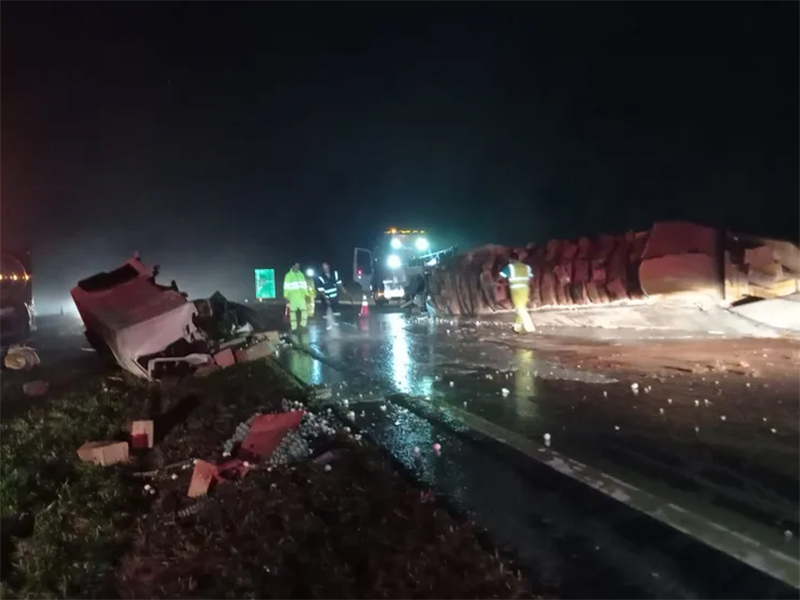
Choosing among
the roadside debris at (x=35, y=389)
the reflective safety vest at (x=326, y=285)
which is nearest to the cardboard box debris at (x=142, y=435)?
the roadside debris at (x=35, y=389)

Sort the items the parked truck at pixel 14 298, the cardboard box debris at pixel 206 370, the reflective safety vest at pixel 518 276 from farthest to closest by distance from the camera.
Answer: the parked truck at pixel 14 298
the reflective safety vest at pixel 518 276
the cardboard box debris at pixel 206 370

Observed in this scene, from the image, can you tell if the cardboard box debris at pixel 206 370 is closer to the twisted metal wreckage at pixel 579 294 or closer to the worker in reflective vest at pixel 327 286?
the twisted metal wreckage at pixel 579 294

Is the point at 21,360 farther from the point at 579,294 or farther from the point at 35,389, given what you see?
the point at 579,294

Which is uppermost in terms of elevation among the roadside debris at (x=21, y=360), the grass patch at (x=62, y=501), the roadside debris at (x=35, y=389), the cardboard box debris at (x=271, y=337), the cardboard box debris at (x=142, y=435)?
the cardboard box debris at (x=271, y=337)

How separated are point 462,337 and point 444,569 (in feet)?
33.7

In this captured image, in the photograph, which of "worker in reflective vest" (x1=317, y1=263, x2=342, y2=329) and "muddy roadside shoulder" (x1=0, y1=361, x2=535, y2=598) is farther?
"worker in reflective vest" (x1=317, y1=263, x2=342, y2=329)

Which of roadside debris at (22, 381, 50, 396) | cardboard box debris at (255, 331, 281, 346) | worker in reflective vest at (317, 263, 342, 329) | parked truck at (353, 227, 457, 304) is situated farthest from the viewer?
parked truck at (353, 227, 457, 304)

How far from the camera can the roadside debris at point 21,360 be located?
11.8m

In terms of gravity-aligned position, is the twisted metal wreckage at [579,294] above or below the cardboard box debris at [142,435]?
above

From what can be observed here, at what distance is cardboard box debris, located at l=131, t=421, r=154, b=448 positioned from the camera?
665 centimetres

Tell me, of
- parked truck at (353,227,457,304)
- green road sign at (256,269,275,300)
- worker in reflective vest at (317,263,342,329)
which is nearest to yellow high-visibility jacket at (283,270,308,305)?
worker in reflective vest at (317,263,342,329)

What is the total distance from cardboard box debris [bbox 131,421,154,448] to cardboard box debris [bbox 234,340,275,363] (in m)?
3.96

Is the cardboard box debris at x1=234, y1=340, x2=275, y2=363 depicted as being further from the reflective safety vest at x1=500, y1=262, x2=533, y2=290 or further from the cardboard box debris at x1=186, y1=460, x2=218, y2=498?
the cardboard box debris at x1=186, y1=460, x2=218, y2=498

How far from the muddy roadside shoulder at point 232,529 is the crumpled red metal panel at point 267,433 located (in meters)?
0.22
